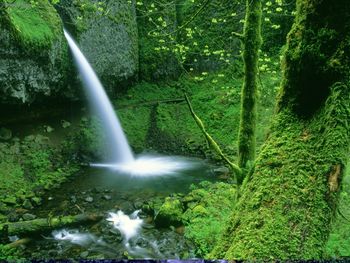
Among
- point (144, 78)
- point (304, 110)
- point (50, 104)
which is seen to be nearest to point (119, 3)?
point (144, 78)

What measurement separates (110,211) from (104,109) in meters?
5.41

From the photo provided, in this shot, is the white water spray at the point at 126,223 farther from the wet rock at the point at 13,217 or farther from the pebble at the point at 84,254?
the wet rock at the point at 13,217

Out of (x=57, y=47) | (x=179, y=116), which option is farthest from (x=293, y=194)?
(x=179, y=116)

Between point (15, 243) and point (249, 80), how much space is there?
4.42 m

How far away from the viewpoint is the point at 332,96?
209 centimetres

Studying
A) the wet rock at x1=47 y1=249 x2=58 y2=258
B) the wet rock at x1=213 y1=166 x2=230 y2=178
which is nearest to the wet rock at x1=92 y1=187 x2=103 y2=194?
the wet rock at x1=47 y1=249 x2=58 y2=258

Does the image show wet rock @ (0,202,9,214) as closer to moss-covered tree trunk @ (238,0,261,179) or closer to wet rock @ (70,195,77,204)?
wet rock @ (70,195,77,204)

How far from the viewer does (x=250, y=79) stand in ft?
15.2

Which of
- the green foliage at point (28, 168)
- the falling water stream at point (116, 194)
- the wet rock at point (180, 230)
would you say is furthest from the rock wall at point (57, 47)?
the wet rock at point (180, 230)

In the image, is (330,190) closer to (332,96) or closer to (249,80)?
(332,96)

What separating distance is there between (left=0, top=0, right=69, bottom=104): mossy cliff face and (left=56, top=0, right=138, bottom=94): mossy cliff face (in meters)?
0.77

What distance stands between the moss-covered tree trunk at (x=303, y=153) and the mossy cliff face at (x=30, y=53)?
24.9ft

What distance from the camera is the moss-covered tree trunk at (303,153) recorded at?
67.0 inches

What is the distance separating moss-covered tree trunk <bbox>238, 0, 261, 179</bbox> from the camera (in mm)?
4523
